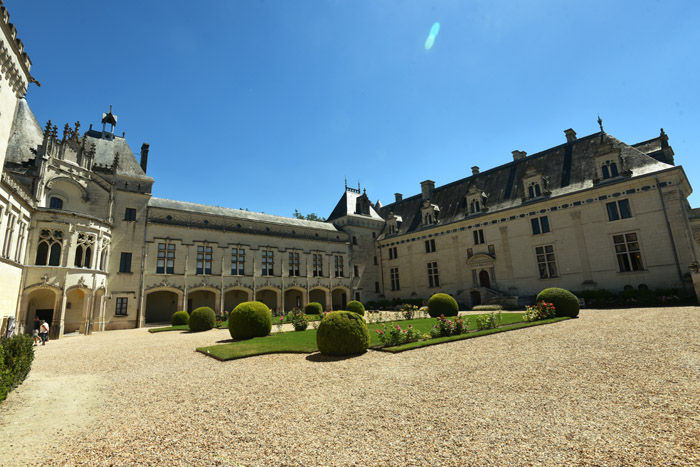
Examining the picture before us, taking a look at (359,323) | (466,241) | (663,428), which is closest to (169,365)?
(359,323)

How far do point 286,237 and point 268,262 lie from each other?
3066mm

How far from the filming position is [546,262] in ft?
82.3

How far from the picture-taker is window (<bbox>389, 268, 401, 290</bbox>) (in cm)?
3600

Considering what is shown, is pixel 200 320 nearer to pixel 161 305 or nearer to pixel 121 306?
pixel 121 306

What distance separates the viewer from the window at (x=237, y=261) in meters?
28.5

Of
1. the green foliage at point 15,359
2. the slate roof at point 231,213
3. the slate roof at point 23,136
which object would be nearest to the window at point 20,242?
the slate roof at point 23,136

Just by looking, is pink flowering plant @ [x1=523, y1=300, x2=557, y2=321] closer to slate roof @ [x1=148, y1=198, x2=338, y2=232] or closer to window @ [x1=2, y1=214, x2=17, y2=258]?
slate roof @ [x1=148, y1=198, x2=338, y2=232]

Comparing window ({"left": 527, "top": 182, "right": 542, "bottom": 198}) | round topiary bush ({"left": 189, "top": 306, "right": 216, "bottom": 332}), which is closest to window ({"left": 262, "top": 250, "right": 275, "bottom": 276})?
round topiary bush ({"left": 189, "top": 306, "right": 216, "bottom": 332})

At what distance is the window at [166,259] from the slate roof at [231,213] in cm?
307

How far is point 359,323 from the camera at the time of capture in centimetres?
1012

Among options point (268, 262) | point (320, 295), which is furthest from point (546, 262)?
point (268, 262)

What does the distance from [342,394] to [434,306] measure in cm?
1477

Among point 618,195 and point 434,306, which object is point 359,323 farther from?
point 618,195

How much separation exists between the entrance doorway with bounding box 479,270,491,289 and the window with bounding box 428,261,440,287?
4230 millimetres
